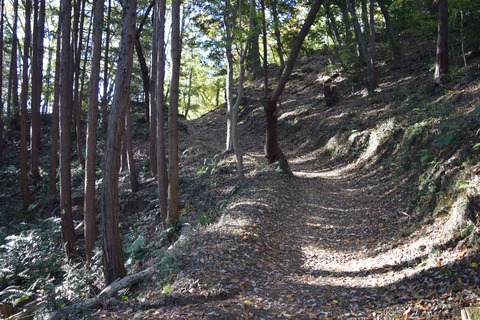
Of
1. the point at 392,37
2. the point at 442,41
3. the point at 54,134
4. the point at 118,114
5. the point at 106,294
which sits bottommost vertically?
the point at 106,294

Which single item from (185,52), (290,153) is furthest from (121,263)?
(185,52)

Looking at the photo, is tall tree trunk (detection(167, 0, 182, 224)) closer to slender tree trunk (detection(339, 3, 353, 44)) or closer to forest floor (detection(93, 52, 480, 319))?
forest floor (detection(93, 52, 480, 319))

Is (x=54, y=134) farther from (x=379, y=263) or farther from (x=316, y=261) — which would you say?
(x=379, y=263)

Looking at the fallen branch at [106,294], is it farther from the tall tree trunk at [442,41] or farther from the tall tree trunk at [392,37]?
the tall tree trunk at [392,37]

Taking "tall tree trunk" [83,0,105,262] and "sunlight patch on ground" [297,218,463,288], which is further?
"tall tree trunk" [83,0,105,262]

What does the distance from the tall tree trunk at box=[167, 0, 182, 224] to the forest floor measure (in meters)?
0.89

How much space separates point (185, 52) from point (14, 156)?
17.9 metres

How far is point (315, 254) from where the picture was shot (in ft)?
25.4

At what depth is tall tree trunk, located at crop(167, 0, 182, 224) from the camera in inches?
392

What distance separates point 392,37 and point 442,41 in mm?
5297

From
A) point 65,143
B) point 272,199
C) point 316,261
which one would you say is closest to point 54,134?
point 65,143

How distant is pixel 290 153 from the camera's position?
740 inches

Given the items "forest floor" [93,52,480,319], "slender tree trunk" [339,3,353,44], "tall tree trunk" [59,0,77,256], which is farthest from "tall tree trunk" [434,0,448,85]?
"tall tree trunk" [59,0,77,256]

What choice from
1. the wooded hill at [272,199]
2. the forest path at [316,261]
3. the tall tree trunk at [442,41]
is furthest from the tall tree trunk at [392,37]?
the forest path at [316,261]
